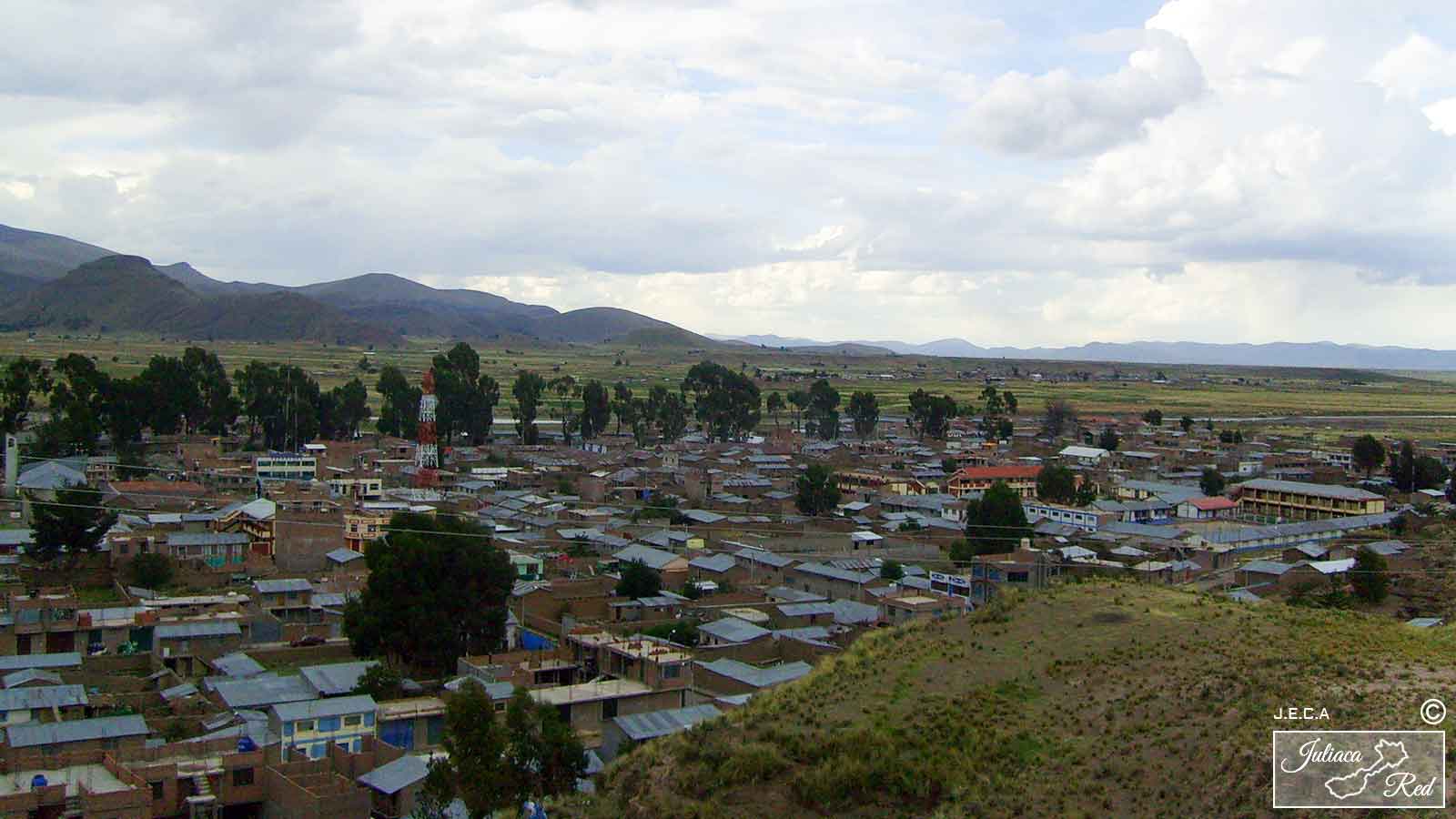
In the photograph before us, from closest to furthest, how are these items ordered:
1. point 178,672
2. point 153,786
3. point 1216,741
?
1. point 1216,741
2. point 153,786
3. point 178,672

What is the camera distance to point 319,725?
684 inches

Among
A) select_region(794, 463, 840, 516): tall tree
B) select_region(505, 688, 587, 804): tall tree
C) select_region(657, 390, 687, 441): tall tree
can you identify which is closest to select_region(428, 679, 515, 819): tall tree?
select_region(505, 688, 587, 804): tall tree

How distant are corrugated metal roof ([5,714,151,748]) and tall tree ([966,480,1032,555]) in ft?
76.5

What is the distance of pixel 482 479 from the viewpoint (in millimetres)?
45844

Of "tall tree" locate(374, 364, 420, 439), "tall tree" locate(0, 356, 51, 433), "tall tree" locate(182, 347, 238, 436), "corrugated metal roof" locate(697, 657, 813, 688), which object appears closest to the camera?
"corrugated metal roof" locate(697, 657, 813, 688)

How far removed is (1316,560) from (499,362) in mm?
110536

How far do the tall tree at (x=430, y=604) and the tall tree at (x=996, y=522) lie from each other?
643 inches

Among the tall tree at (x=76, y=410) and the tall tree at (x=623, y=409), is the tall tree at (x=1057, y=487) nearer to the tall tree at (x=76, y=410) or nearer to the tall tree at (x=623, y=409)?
the tall tree at (x=623, y=409)

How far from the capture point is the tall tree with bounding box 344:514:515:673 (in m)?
22.1

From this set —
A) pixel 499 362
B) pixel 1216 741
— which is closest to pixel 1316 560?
pixel 1216 741

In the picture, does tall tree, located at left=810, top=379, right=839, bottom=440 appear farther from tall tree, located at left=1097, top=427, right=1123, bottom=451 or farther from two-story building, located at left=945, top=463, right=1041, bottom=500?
two-story building, located at left=945, top=463, right=1041, bottom=500

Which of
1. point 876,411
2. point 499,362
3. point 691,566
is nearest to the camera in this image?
point 691,566

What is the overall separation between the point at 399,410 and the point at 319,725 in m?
41.0

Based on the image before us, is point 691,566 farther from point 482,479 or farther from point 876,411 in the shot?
point 876,411
